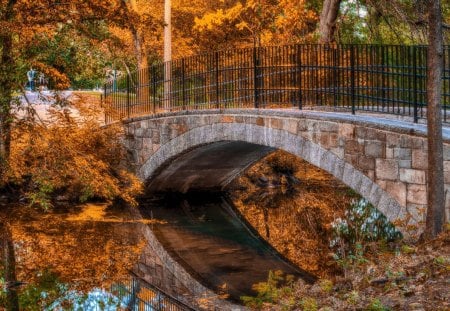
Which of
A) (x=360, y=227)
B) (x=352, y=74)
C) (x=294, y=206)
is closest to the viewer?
(x=352, y=74)

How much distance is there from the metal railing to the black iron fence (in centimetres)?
397

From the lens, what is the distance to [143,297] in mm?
11242

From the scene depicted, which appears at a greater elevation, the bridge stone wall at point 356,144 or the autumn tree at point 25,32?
the autumn tree at point 25,32

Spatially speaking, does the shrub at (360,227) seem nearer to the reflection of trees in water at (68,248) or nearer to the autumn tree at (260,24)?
the reflection of trees in water at (68,248)

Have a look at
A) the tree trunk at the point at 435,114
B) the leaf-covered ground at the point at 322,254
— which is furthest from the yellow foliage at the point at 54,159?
the tree trunk at the point at 435,114

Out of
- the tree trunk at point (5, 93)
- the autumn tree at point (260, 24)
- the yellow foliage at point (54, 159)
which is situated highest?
the autumn tree at point (260, 24)

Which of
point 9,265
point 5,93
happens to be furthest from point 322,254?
point 5,93

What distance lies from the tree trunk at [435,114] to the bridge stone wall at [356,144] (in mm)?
572

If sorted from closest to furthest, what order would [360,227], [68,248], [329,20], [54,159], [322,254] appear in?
[322,254]
[68,248]
[360,227]
[54,159]
[329,20]

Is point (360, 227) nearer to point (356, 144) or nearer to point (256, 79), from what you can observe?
point (256, 79)

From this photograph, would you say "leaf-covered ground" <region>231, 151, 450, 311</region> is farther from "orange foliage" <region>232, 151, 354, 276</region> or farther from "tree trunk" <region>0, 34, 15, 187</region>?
"tree trunk" <region>0, 34, 15, 187</region>

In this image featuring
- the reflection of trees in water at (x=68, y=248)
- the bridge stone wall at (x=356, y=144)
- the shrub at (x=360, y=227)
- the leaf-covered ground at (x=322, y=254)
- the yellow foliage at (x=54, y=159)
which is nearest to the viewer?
the leaf-covered ground at (x=322, y=254)

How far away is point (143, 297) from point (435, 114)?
466 centimetres

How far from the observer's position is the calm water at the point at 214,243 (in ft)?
41.7
